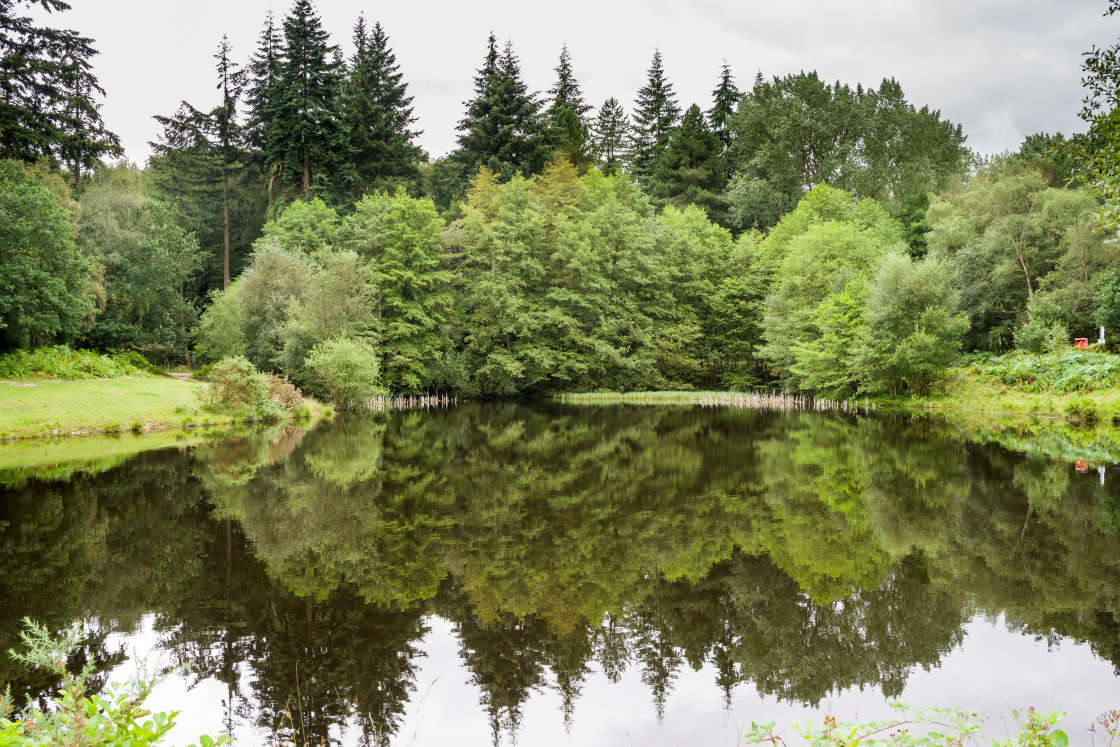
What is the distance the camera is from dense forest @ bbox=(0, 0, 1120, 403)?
109ft

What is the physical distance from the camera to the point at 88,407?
78.9 feet

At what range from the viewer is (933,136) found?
5975cm

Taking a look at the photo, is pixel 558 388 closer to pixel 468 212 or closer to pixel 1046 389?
pixel 468 212

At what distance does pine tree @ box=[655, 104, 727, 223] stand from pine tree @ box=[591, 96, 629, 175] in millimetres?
6989

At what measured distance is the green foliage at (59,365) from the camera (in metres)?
26.8

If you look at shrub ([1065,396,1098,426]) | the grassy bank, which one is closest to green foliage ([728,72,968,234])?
shrub ([1065,396,1098,426])

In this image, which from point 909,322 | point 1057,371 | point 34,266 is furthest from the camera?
point 909,322

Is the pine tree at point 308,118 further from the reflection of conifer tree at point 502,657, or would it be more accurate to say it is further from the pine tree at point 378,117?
the reflection of conifer tree at point 502,657

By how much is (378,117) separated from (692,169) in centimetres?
2759

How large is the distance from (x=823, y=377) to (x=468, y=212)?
25.6 m

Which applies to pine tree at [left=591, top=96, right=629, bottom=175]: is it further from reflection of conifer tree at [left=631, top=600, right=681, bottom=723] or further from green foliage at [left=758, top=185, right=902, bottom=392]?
reflection of conifer tree at [left=631, top=600, right=681, bottom=723]

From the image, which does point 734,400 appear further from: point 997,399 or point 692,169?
point 692,169

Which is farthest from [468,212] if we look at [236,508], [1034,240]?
[236,508]

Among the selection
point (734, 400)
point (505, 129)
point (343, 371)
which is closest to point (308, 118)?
point (505, 129)
